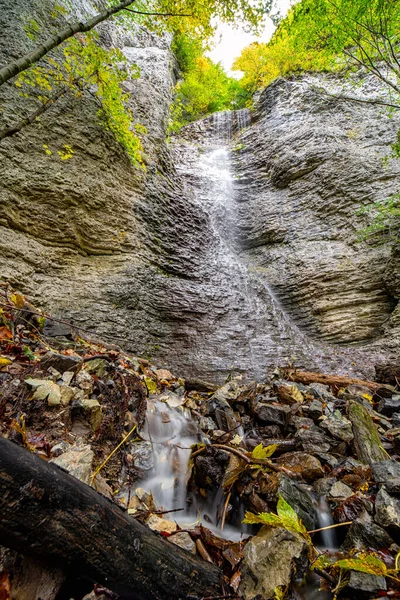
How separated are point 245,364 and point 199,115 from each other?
19.5m

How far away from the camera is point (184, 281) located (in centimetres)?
601

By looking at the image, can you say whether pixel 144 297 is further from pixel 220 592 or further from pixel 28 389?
pixel 220 592

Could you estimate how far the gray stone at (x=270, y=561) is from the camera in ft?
4.21

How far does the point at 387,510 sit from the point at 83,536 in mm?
1739

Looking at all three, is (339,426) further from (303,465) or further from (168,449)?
(168,449)

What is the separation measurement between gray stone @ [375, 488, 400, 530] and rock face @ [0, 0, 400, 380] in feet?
10.2

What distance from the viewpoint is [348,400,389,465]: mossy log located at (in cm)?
222

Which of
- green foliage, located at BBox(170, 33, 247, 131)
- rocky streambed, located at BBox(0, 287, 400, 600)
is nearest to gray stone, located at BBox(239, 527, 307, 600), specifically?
rocky streambed, located at BBox(0, 287, 400, 600)

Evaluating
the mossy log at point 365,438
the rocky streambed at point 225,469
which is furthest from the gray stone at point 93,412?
the mossy log at point 365,438

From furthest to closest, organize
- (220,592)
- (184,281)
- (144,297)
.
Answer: (184,281) → (144,297) → (220,592)

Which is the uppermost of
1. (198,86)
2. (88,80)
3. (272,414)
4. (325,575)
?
(198,86)

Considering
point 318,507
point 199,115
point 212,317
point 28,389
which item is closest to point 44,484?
point 28,389

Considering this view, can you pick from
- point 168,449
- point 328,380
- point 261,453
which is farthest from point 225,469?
point 328,380

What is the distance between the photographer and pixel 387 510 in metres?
1.58
